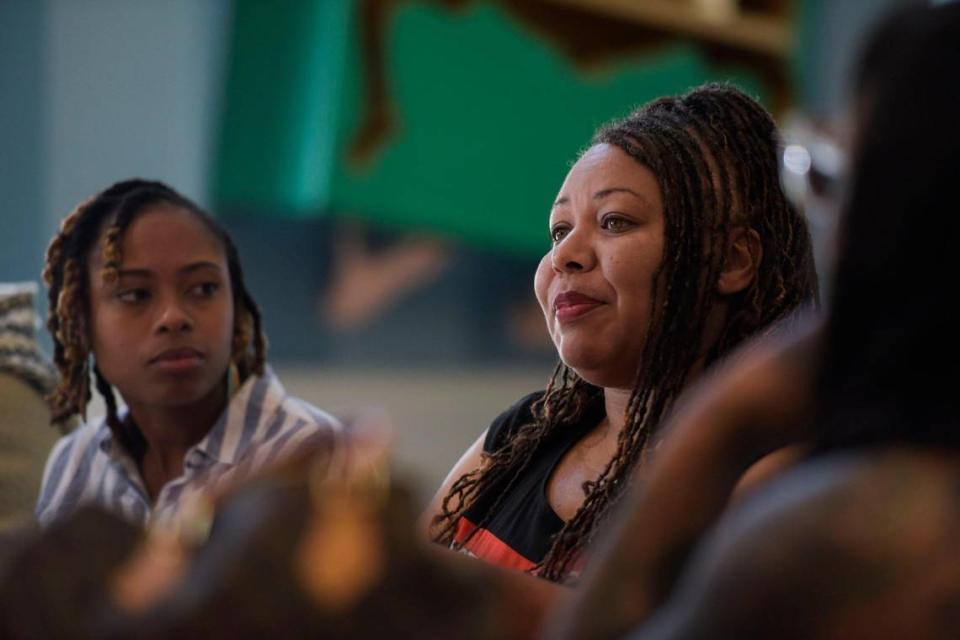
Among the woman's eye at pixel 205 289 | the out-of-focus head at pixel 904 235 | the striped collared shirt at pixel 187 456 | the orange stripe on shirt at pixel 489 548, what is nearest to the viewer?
→ the out-of-focus head at pixel 904 235

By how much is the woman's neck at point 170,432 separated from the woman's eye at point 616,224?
2.58ft

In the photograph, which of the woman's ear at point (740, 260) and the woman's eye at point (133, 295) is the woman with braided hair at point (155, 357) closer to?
the woman's eye at point (133, 295)

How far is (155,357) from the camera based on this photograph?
2061mm

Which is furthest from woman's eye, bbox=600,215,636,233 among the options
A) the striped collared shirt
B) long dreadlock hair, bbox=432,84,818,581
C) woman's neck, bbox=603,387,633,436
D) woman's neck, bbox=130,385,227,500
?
woman's neck, bbox=130,385,227,500

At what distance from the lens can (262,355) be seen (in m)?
2.19

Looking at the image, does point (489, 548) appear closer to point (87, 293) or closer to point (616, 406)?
point (616, 406)

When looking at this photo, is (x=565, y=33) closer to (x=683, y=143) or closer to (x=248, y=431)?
(x=248, y=431)

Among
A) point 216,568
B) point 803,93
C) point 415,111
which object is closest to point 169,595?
point 216,568

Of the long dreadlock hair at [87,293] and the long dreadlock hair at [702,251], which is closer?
the long dreadlock hair at [702,251]

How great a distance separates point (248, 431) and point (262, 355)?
0.60ft

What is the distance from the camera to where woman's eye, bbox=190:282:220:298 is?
2.09 m

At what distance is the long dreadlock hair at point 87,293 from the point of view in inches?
84.7

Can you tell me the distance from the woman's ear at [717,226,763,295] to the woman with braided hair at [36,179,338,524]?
0.66 metres

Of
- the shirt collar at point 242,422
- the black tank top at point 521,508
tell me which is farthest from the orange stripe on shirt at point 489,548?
the shirt collar at point 242,422
